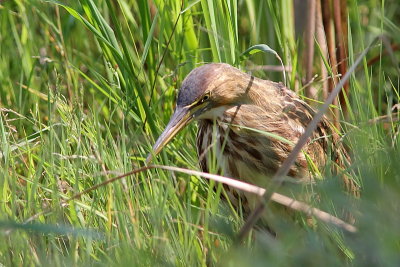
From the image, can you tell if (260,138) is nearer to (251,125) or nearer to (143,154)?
(251,125)

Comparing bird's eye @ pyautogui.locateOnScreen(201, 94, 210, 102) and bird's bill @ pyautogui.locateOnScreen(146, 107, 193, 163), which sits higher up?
bird's eye @ pyautogui.locateOnScreen(201, 94, 210, 102)

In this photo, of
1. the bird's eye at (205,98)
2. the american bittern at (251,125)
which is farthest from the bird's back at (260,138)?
the bird's eye at (205,98)

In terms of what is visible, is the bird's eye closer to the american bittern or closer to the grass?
the american bittern

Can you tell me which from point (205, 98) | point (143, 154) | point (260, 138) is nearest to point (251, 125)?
point (260, 138)

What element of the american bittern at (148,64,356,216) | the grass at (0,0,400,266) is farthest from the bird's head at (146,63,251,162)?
the grass at (0,0,400,266)

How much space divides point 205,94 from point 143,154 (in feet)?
1.18

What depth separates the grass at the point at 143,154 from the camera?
1895 millimetres

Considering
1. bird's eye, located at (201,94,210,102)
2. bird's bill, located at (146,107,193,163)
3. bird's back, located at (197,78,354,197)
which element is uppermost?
bird's eye, located at (201,94,210,102)

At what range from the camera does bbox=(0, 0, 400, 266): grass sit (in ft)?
6.22

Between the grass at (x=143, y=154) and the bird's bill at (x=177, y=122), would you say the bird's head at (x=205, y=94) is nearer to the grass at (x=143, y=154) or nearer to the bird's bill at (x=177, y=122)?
the bird's bill at (x=177, y=122)

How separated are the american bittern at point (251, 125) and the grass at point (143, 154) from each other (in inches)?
4.9

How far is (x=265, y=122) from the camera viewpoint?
3096 millimetres

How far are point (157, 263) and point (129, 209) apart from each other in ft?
1.21

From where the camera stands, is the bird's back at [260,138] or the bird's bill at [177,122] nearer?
the bird's bill at [177,122]
